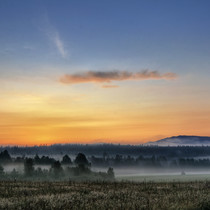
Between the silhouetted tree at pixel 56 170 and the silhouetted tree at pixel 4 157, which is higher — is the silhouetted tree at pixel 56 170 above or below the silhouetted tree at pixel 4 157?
below

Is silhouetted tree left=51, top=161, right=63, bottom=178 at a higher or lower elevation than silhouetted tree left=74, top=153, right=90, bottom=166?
lower

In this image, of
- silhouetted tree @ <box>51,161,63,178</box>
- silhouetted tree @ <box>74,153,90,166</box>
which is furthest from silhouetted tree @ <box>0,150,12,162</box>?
silhouetted tree @ <box>74,153,90,166</box>

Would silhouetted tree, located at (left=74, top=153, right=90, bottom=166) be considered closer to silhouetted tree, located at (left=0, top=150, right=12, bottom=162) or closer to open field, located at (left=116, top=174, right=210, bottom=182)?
open field, located at (left=116, top=174, right=210, bottom=182)

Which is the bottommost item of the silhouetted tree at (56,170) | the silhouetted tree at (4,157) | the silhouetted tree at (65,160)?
the silhouetted tree at (56,170)

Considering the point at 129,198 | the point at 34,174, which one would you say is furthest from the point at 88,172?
the point at 129,198

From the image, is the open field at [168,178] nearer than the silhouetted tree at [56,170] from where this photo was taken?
Yes

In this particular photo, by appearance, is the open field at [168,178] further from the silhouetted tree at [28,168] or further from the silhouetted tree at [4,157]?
the silhouetted tree at [4,157]

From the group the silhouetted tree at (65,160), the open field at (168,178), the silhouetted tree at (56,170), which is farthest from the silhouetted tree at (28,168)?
the open field at (168,178)

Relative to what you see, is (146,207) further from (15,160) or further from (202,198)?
(15,160)

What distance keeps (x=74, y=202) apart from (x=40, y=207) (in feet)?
6.40

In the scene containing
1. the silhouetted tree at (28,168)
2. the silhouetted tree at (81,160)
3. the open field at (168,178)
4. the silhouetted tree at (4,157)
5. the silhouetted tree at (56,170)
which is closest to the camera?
the open field at (168,178)

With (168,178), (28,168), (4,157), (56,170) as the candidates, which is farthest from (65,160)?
(168,178)

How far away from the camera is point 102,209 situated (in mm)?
12898

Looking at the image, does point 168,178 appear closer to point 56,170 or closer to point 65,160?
point 56,170
